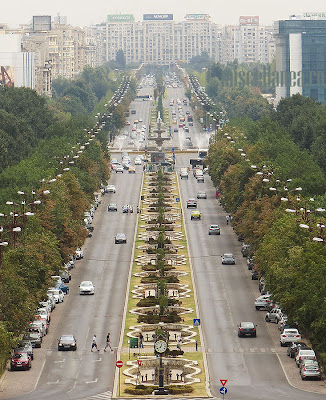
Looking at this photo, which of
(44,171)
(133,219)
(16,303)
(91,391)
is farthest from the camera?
(133,219)

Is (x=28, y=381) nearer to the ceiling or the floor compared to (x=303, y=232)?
nearer to the floor

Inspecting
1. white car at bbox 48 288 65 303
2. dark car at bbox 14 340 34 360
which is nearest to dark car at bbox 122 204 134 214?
white car at bbox 48 288 65 303

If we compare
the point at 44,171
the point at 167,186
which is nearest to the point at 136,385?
the point at 44,171

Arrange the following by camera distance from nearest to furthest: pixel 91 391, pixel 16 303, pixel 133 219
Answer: pixel 91 391, pixel 16 303, pixel 133 219

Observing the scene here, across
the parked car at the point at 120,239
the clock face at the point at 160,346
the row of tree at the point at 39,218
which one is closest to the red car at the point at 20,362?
the row of tree at the point at 39,218

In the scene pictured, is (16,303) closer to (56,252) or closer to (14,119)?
(56,252)

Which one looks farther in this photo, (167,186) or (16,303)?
(167,186)

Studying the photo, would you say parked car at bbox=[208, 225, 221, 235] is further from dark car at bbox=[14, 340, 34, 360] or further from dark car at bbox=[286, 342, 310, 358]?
dark car at bbox=[14, 340, 34, 360]
